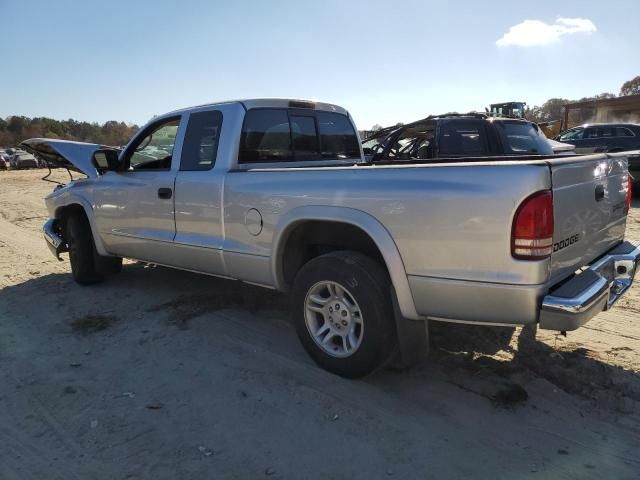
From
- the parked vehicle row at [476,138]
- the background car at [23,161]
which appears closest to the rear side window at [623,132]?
the parked vehicle row at [476,138]

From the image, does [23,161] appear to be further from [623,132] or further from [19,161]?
[623,132]

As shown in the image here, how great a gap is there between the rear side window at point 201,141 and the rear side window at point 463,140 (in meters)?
4.53

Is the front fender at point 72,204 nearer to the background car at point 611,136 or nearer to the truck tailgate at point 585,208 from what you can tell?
the truck tailgate at point 585,208

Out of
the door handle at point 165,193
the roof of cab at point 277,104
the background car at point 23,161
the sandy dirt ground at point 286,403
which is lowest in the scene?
the sandy dirt ground at point 286,403

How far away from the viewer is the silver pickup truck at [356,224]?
2.67 m

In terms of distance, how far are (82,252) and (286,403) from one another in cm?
373

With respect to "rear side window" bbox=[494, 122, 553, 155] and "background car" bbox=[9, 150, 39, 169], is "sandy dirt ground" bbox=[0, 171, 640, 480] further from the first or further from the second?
"background car" bbox=[9, 150, 39, 169]

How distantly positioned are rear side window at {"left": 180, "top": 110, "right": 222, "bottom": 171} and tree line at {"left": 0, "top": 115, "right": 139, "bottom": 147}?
71868mm

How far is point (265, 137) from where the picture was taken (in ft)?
14.7

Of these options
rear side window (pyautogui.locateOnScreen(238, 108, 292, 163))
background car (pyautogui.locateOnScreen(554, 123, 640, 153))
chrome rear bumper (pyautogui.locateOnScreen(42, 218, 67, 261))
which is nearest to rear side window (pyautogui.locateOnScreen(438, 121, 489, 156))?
rear side window (pyautogui.locateOnScreen(238, 108, 292, 163))

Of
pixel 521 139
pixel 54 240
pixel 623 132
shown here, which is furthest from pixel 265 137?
pixel 623 132

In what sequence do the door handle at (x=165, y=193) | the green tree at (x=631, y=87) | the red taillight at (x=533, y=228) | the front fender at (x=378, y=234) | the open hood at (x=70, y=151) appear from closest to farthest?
the red taillight at (x=533, y=228)
the front fender at (x=378, y=234)
the door handle at (x=165, y=193)
the open hood at (x=70, y=151)
the green tree at (x=631, y=87)

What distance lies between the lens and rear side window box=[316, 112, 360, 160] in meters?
5.02

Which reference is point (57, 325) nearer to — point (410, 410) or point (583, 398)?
point (410, 410)
